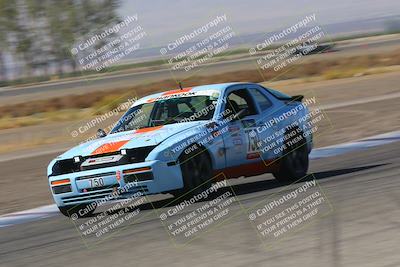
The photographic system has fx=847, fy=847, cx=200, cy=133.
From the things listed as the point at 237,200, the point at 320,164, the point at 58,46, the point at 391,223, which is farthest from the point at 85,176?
the point at 58,46

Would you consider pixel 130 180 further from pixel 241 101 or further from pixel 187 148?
pixel 241 101

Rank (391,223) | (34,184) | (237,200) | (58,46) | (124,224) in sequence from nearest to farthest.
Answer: (391,223)
(124,224)
(237,200)
(34,184)
(58,46)

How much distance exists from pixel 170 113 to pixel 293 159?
6.29 feet

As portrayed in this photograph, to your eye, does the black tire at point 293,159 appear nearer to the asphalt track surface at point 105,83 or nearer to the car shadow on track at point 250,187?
the car shadow on track at point 250,187

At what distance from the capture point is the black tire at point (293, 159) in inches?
439

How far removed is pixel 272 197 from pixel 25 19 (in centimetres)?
9773

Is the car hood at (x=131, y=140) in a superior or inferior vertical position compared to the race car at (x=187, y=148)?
superior

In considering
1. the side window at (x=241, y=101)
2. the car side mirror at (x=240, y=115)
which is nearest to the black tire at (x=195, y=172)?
the car side mirror at (x=240, y=115)

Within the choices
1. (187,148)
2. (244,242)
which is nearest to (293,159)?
(187,148)

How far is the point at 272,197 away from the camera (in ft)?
32.1

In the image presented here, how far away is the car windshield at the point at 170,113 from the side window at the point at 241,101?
14.7 inches

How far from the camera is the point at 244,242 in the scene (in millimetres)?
7230

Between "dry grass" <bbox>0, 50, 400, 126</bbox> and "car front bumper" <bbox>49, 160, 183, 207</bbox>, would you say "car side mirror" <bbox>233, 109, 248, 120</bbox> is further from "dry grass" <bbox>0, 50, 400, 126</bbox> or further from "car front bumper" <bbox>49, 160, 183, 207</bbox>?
"dry grass" <bbox>0, 50, 400, 126</bbox>

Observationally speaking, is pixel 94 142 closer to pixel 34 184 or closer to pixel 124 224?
pixel 124 224
